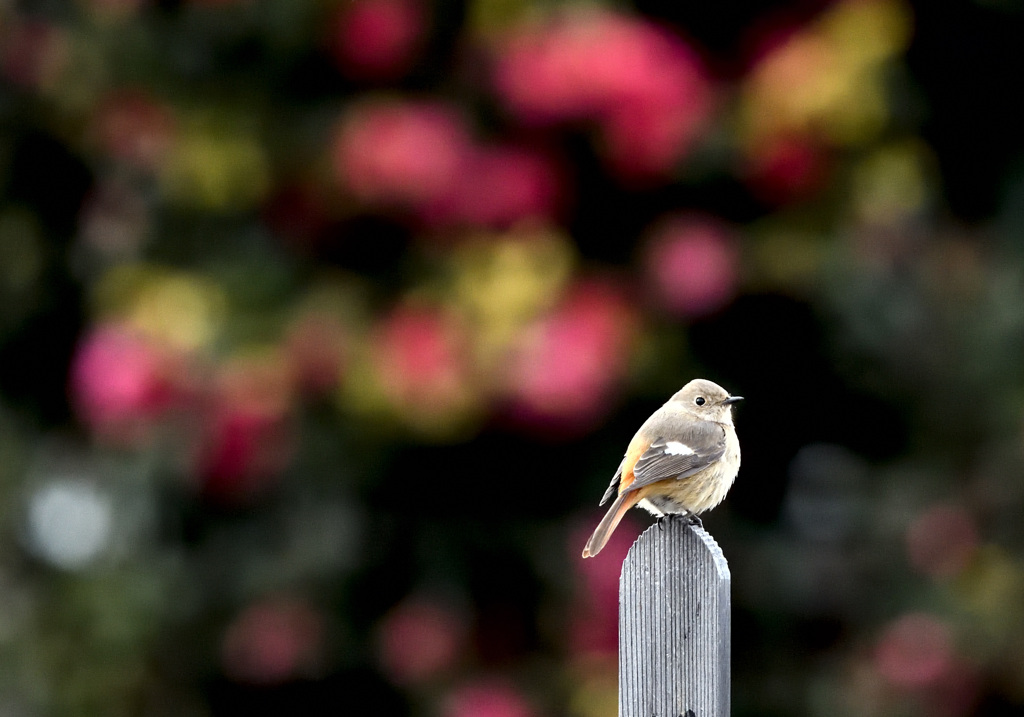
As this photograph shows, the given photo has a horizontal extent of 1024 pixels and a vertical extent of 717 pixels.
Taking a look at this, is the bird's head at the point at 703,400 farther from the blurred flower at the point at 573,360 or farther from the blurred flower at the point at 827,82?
the blurred flower at the point at 827,82

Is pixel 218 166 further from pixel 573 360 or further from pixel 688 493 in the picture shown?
pixel 688 493

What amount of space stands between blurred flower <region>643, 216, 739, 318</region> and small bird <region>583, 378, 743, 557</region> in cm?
57

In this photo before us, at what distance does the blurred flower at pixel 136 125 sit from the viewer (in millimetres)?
4707

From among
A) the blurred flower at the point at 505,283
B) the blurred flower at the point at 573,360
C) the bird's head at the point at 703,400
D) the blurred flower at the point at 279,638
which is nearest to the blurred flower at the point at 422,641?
the blurred flower at the point at 279,638

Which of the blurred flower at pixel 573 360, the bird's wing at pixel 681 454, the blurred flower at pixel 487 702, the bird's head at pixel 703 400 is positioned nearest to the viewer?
the bird's wing at pixel 681 454

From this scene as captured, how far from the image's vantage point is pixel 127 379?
13.5ft

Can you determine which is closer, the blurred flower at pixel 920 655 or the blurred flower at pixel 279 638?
the blurred flower at pixel 920 655

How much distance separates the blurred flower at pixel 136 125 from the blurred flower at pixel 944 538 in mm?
2685

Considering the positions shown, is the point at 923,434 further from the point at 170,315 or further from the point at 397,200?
the point at 170,315

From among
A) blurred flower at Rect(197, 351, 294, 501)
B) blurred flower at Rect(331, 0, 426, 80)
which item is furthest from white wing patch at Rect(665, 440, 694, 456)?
blurred flower at Rect(331, 0, 426, 80)

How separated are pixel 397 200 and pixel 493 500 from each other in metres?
1.03

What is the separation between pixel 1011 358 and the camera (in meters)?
4.34

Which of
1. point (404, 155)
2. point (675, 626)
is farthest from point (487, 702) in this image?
point (675, 626)

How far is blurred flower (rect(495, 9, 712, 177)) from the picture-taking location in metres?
4.11
